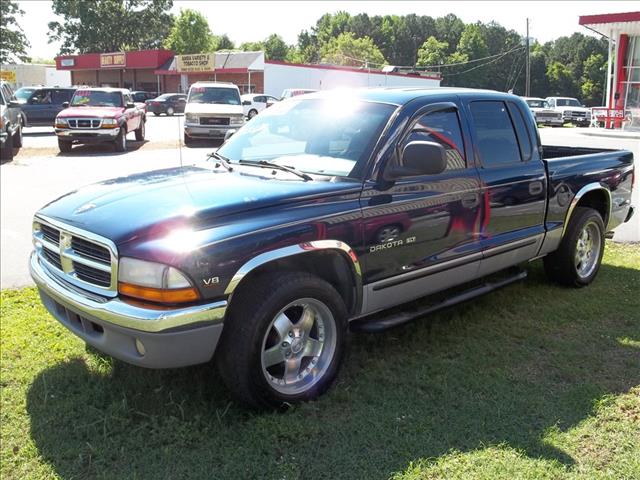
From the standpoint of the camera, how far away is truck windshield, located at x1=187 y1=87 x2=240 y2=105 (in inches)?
789

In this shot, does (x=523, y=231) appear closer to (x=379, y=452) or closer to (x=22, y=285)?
(x=379, y=452)

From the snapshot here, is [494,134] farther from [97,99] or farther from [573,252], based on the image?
[97,99]

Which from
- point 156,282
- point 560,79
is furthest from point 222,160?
point 560,79

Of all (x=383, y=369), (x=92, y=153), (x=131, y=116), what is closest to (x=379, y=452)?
(x=383, y=369)

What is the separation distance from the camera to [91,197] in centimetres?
370

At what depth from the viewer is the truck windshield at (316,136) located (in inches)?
154

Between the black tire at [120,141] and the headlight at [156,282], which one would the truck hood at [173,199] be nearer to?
the headlight at [156,282]

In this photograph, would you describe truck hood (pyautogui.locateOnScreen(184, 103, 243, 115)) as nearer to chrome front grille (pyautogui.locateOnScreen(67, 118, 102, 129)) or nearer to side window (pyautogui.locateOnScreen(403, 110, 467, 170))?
chrome front grille (pyautogui.locateOnScreen(67, 118, 102, 129))

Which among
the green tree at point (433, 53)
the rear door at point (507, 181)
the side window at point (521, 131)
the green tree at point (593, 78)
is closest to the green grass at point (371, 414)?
the rear door at point (507, 181)

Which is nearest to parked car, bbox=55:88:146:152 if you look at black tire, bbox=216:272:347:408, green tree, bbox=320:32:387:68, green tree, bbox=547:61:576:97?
black tire, bbox=216:272:347:408

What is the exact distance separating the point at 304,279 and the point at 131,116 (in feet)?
55.4

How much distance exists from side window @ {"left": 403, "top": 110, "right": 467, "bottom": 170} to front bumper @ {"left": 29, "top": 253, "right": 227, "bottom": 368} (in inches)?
77.6

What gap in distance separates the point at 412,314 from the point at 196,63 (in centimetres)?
5342

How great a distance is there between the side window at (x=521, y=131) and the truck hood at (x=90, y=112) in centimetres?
1427
